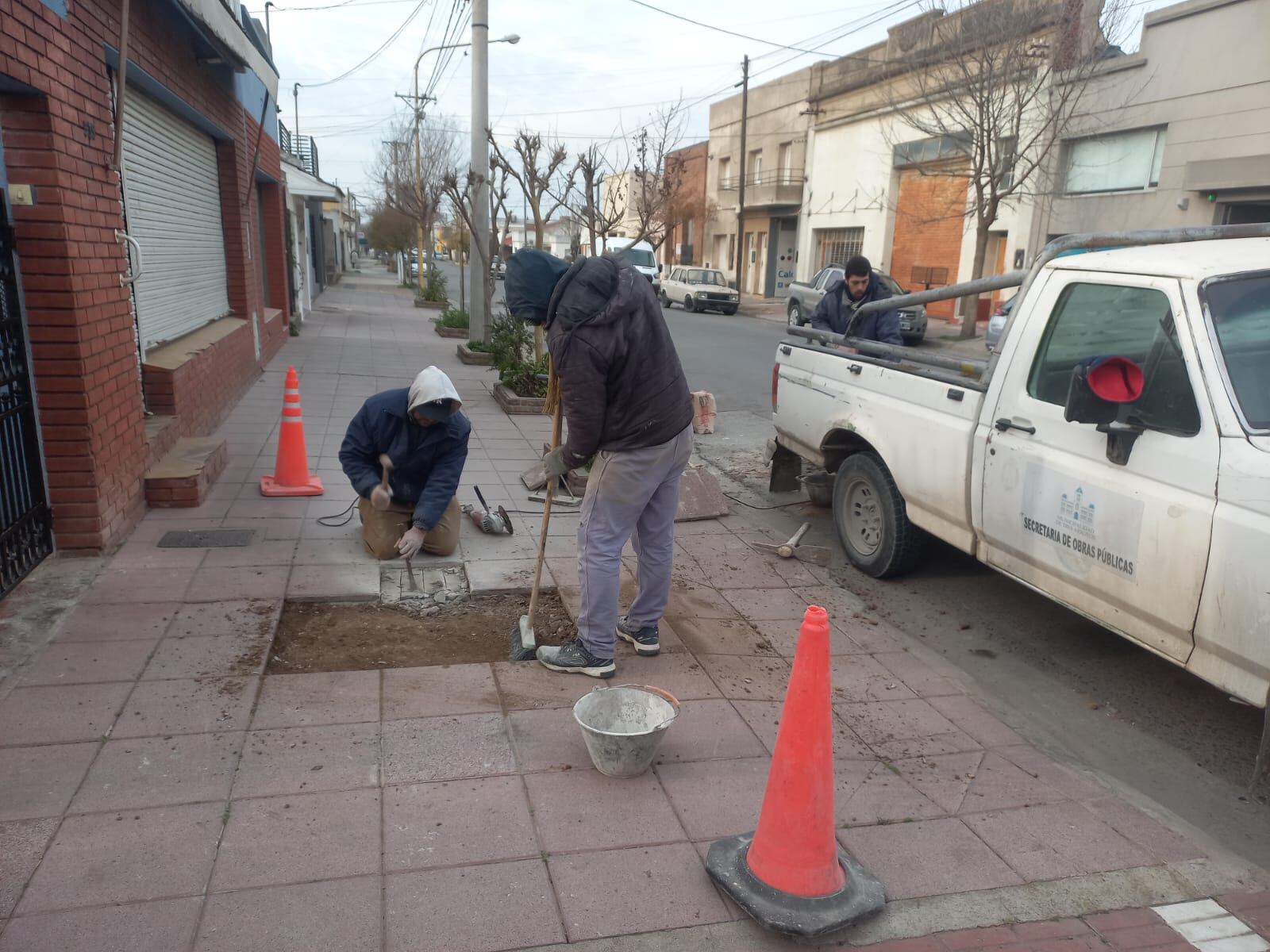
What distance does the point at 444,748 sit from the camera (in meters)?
3.36

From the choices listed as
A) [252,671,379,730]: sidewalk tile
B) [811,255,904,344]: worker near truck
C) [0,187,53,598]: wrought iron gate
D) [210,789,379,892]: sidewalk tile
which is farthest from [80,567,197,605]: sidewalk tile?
[811,255,904,344]: worker near truck

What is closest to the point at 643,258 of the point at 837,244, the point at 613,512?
the point at 837,244

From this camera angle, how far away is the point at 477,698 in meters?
3.73

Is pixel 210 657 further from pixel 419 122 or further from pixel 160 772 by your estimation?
pixel 419 122

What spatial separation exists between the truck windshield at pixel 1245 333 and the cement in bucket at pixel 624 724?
235 cm

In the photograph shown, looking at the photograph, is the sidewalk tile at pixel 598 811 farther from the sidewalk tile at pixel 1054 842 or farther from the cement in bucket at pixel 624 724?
the sidewalk tile at pixel 1054 842

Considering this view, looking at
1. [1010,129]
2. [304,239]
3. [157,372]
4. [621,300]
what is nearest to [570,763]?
[621,300]

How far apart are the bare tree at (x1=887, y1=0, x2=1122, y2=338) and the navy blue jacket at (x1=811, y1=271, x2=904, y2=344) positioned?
50.2 ft

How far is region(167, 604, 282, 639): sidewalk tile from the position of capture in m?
4.20

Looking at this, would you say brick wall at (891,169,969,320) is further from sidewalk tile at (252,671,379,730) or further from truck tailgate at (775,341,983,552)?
sidewalk tile at (252,671,379,730)

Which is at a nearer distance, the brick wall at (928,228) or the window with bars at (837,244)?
the brick wall at (928,228)

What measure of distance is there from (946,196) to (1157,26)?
726 centimetres

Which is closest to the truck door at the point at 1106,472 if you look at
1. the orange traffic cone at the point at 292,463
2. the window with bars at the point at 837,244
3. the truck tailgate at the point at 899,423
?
the truck tailgate at the point at 899,423

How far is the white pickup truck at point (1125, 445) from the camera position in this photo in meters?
3.19
